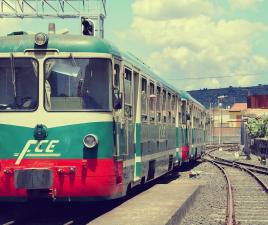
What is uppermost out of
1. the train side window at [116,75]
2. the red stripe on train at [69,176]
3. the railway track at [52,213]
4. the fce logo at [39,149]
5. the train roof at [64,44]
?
the train roof at [64,44]

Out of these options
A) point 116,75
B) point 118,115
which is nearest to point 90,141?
point 118,115

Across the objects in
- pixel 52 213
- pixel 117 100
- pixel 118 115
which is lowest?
pixel 52 213

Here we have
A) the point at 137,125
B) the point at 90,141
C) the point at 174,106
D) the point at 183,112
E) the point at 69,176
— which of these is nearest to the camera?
the point at 69,176

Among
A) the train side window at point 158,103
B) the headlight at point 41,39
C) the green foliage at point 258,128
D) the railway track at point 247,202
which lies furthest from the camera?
the green foliage at point 258,128

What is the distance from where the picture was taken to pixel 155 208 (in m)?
10.6

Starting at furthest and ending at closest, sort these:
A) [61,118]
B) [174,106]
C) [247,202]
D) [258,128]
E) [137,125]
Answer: [258,128] → [174,106] → [247,202] → [137,125] → [61,118]

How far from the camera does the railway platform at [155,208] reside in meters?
9.23

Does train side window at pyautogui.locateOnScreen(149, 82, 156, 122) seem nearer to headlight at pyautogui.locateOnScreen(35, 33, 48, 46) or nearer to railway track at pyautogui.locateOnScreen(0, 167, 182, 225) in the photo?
railway track at pyautogui.locateOnScreen(0, 167, 182, 225)

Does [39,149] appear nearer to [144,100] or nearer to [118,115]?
[118,115]

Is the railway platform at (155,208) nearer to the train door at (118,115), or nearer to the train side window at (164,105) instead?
the train door at (118,115)

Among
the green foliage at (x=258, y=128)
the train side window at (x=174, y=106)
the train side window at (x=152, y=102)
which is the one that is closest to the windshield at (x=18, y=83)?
the train side window at (x=152, y=102)

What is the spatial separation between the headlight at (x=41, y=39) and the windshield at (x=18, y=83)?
0.28m

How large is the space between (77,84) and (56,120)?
0.63 metres

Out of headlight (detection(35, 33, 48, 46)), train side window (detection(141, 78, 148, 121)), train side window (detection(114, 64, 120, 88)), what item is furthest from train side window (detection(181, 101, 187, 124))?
headlight (detection(35, 33, 48, 46))
